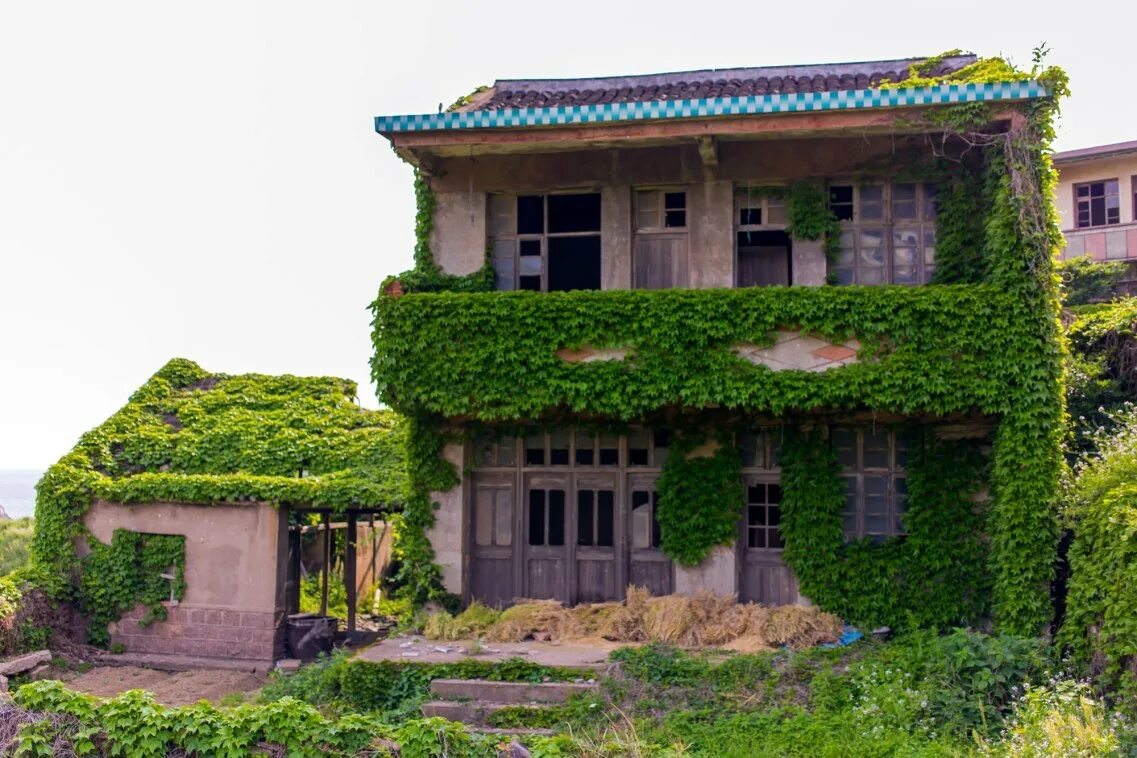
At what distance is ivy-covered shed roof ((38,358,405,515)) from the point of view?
1616cm

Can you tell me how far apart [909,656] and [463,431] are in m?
6.47

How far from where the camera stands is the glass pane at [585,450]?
47.1 feet

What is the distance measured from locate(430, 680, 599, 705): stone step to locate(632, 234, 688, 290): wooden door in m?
5.54

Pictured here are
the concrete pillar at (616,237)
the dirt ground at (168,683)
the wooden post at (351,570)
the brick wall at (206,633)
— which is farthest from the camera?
the wooden post at (351,570)

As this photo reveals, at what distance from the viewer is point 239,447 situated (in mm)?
17703

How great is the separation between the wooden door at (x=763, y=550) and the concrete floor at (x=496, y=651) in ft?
7.32

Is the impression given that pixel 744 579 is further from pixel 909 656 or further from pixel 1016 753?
pixel 1016 753

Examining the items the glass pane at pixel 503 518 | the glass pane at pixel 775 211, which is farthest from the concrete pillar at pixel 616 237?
the glass pane at pixel 503 518

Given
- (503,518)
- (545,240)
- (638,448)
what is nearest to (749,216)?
(545,240)

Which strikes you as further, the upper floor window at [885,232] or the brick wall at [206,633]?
the brick wall at [206,633]

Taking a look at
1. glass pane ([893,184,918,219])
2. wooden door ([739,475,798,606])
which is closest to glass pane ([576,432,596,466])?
wooden door ([739,475,798,606])

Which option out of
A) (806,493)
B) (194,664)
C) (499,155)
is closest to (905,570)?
(806,493)

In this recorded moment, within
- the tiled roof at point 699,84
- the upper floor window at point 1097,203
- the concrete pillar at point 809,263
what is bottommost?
the concrete pillar at point 809,263

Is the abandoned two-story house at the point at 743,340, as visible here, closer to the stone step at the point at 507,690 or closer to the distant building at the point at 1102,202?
the stone step at the point at 507,690
